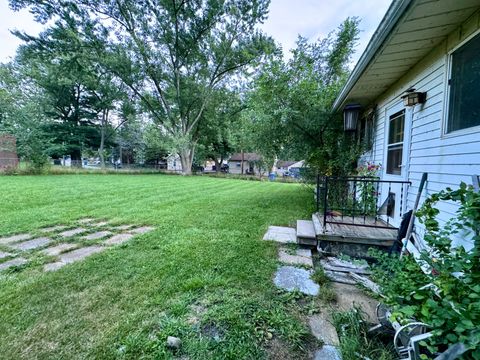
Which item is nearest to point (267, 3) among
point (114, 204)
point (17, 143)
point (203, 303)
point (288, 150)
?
point (288, 150)

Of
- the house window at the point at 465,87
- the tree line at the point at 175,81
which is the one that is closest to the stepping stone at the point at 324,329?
the house window at the point at 465,87

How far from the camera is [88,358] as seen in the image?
1.33m

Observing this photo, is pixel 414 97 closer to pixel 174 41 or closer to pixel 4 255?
pixel 4 255

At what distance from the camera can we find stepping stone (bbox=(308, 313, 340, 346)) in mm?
1530

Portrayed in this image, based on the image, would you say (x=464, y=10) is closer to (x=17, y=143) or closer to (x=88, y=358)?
(x=88, y=358)

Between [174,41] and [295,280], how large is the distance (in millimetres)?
18003

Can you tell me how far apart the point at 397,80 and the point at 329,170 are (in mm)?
2482

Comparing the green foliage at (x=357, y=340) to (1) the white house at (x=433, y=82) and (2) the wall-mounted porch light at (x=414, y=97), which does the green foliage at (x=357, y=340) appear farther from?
(2) the wall-mounted porch light at (x=414, y=97)

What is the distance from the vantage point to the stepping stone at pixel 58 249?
9.13ft

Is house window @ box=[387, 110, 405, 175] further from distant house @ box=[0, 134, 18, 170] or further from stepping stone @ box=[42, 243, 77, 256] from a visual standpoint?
distant house @ box=[0, 134, 18, 170]

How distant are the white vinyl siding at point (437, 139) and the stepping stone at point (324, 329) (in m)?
1.31

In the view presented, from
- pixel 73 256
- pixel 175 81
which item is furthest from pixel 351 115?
pixel 175 81

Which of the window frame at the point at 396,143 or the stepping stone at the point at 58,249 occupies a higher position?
the window frame at the point at 396,143

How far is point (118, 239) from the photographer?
3.37 meters
